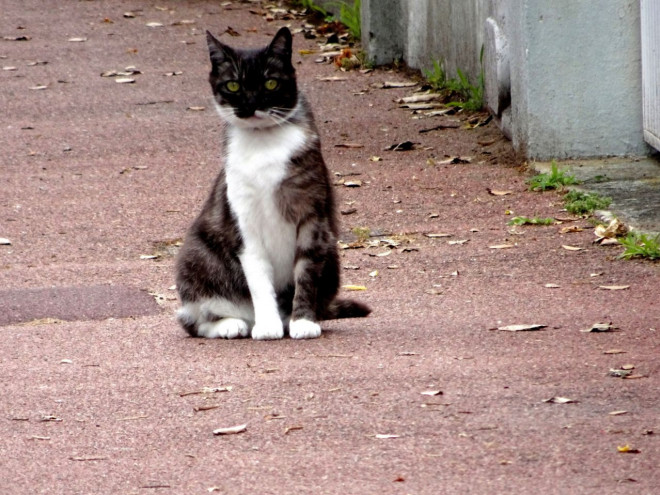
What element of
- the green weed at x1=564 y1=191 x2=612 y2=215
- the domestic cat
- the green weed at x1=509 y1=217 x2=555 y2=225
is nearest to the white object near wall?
the green weed at x1=564 y1=191 x2=612 y2=215

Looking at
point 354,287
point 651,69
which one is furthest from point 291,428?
point 651,69

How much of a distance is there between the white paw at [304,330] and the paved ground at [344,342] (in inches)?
1.8

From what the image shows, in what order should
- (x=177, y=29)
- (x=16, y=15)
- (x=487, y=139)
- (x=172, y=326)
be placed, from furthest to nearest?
(x=16, y=15), (x=177, y=29), (x=487, y=139), (x=172, y=326)

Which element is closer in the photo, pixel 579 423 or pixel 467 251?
pixel 579 423

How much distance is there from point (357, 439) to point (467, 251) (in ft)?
10.6

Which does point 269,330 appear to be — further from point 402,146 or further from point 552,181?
point 402,146

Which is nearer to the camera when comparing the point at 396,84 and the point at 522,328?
the point at 522,328

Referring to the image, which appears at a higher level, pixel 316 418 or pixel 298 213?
pixel 298 213

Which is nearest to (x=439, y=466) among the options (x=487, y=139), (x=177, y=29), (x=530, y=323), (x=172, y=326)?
(x=530, y=323)

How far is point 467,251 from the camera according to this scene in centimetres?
730

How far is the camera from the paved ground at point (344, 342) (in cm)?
402

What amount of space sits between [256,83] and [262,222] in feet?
2.11

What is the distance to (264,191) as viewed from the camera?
5.52 m

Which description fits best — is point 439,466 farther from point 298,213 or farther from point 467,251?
point 467,251
